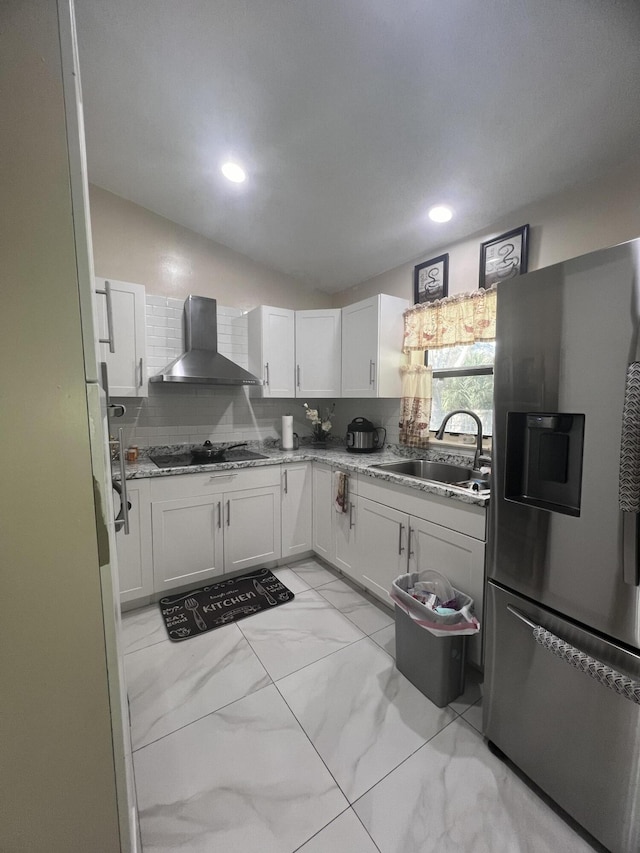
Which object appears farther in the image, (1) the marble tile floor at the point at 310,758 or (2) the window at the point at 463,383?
(2) the window at the point at 463,383

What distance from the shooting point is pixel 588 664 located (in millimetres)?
949

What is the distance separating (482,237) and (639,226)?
815mm

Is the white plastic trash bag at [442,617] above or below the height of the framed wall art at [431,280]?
below

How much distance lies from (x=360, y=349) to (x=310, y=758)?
2422mm

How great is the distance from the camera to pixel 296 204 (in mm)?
2232

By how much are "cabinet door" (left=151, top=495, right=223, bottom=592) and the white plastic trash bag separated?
1348 mm

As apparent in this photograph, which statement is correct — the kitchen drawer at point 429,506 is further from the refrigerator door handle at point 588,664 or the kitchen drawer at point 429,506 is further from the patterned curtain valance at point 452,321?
the patterned curtain valance at point 452,321

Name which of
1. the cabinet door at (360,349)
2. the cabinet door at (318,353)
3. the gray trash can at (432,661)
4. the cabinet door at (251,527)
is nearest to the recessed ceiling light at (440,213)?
the cabinet door at (360,349)

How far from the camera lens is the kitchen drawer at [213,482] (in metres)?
2.16

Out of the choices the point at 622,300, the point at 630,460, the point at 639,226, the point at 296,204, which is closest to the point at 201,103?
the point at 296,204

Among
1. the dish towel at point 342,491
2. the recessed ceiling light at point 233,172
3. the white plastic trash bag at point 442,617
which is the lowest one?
the white plastic trash bag at point 442,617

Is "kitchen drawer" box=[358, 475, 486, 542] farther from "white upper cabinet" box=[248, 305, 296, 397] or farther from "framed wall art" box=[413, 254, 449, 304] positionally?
"framed wall art" box=[413, 254, 449, 304]

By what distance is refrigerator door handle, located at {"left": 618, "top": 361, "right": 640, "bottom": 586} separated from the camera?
0.86 m

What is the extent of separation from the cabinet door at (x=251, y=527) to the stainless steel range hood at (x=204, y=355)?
843 millimetres
